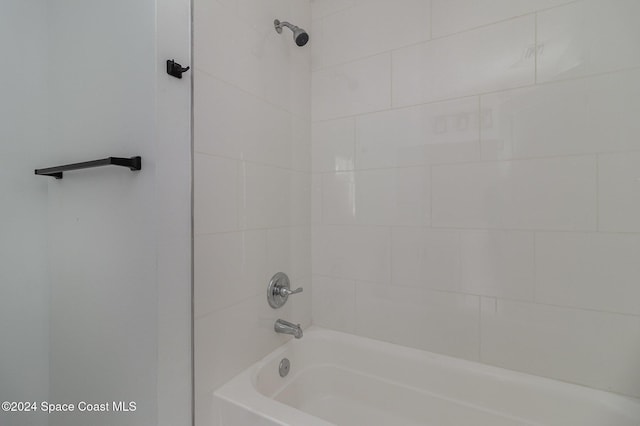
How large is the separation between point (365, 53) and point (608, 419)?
171 cm

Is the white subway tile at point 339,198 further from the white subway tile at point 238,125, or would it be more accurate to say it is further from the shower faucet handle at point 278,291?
the shower faucet handle at point 278,291

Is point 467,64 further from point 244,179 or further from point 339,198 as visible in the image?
point 244,179

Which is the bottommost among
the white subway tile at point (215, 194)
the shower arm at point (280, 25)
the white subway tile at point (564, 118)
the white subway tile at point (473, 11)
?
the white subway tile at point (215, 194)

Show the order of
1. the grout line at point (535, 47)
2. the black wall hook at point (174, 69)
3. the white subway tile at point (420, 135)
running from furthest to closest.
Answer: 1. the white subway tile at point (420, 135)
2. the grout line at point (535, 47)
3. the black wall hook at point (174, 69)

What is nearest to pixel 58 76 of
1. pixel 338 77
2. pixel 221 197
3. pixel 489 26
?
pixel 221 197

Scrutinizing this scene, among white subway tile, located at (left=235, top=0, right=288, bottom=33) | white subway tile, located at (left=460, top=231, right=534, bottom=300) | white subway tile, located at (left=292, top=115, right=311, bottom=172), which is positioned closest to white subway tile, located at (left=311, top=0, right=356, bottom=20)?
white subway tile, located at (left=235, top=0, right=288, bottom=33)

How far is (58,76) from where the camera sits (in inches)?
40.7

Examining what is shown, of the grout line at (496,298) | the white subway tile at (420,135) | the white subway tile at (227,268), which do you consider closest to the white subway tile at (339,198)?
the white subway tile at (420,135)

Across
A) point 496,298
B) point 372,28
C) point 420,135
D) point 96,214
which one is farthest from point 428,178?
point 96,214

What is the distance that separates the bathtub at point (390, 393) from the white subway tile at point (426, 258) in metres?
0.33

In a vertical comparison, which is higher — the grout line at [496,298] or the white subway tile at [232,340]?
the grout line at [496,298]

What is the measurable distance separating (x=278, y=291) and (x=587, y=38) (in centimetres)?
152

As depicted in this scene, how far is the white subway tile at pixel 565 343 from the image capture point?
90 cm

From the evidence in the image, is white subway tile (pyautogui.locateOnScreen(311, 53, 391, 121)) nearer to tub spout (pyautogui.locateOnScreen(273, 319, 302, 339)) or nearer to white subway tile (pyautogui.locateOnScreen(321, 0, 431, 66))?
white subway tile (pyautogui.locateOnScreen(321, 0, 431, 66))
